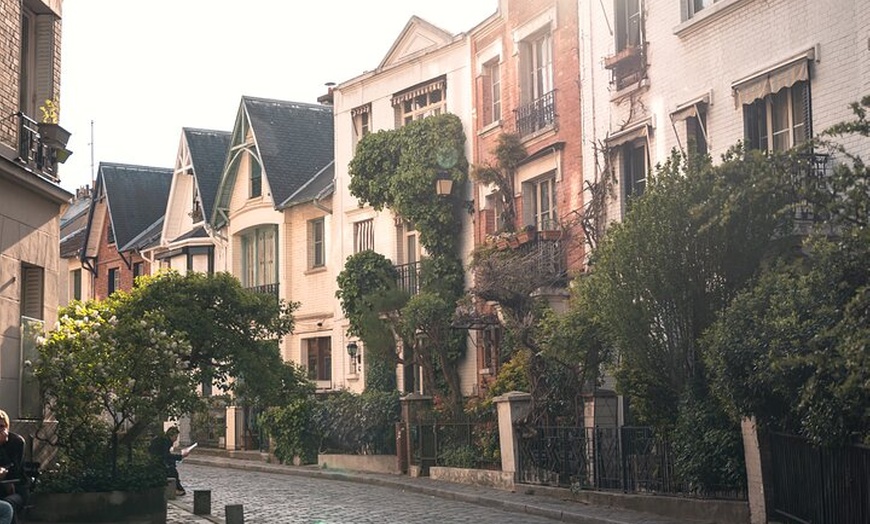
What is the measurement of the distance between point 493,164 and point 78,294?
2820 cm

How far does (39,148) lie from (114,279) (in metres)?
33.3

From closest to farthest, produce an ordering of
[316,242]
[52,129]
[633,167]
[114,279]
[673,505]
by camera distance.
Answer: [673,505], [52,129], [633,167], [316,242], [114,279]

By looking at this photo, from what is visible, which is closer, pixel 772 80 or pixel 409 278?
pixel 772 80

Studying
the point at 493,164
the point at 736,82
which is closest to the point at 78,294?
the point at 493,164

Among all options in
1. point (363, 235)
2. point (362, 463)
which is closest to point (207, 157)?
point (363, 235)

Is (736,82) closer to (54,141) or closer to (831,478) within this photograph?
(831,478)

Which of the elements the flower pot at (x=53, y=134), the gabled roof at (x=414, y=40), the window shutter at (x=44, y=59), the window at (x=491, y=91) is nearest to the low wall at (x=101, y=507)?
the flower pot at (x=53, y=134)

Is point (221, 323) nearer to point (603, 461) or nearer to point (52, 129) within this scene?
point (52, 129)

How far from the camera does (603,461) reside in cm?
2106

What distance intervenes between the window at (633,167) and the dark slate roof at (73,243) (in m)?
32.7

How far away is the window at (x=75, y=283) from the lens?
54188 millimetres

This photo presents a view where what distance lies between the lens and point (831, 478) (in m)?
14.2

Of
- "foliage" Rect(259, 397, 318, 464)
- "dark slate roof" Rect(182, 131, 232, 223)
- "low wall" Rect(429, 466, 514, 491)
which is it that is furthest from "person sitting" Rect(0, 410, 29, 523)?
"dark slate roof" Rect(182, 131, 232, 223)

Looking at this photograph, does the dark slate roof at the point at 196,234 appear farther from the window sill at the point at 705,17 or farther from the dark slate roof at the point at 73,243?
the window sill at the point at 705,17
